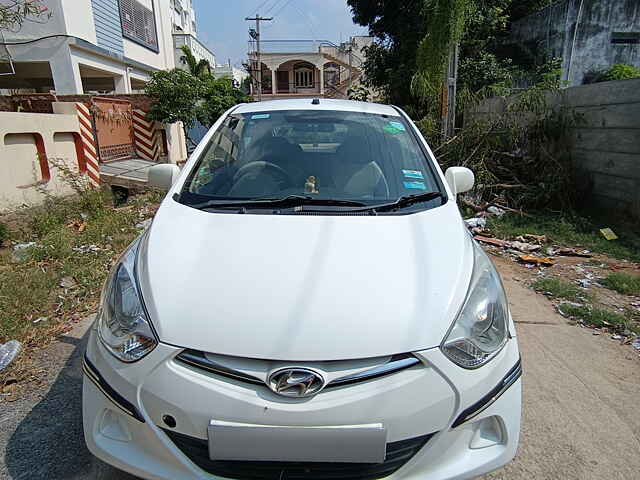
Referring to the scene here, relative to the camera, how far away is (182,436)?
1307 mm

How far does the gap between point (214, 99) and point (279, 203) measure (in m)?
15.4

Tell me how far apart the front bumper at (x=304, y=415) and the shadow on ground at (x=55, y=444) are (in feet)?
1.74

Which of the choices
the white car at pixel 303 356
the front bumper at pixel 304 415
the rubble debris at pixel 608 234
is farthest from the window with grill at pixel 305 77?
the front bumper at pixel 304 415

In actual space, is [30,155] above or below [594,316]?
Answer: above

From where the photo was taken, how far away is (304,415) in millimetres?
1229

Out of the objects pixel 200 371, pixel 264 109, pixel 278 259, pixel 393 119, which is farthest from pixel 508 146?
pixel 200 371

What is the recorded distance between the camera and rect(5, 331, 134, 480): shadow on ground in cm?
177

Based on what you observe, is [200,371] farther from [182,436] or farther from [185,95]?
[185,95]

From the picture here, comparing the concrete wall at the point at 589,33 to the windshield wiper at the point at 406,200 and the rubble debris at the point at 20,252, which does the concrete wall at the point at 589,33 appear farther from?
the rubble debris at the point at 20,252

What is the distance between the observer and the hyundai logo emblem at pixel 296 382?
125 cm

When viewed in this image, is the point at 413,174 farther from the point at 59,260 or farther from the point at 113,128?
the point at 113,128

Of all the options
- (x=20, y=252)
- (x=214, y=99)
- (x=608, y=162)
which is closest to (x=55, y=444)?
(x=20, y=252)

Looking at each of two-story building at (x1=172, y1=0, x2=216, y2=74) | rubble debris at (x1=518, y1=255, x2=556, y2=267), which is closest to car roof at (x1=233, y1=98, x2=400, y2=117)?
rubble debris at (x1=518, y1=255, x2=556, y2=267)

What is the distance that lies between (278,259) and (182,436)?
667 mm
